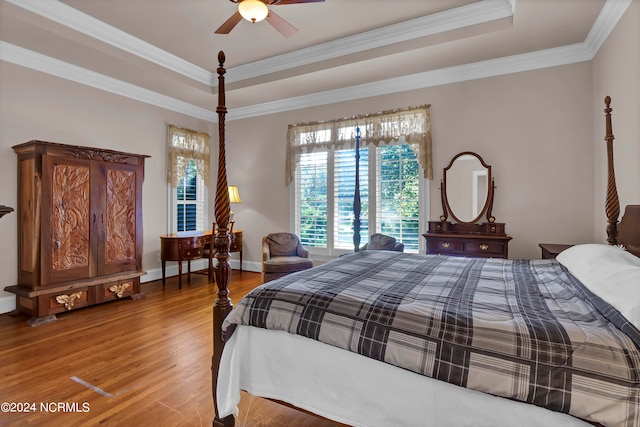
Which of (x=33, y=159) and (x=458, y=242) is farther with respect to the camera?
(x=458, y=242)

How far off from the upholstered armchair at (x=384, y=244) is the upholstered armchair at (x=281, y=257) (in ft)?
2.88

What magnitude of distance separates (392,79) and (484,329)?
155 inches

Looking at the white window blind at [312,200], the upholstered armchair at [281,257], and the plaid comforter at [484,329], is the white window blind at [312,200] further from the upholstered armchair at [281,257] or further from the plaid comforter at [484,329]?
the plaid comforter at [484,329]

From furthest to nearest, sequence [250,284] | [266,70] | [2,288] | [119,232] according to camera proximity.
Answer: [250,284] → [266,70] → [119,232] → [2,288]

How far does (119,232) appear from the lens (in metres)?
4.02

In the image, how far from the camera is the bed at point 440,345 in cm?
101

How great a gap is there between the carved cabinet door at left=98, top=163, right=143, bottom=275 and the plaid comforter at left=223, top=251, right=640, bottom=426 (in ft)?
10.1

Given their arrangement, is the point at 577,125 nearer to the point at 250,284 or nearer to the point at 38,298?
the point at 250,284

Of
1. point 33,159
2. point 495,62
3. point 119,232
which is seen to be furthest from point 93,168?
point 495,62

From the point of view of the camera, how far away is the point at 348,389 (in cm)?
134

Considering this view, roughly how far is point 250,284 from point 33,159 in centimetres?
291

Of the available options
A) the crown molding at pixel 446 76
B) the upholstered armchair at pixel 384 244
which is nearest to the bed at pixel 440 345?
the upholstered armchair at pixel 384 244

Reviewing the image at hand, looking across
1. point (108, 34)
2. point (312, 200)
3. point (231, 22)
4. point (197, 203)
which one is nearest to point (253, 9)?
point (231, 22)

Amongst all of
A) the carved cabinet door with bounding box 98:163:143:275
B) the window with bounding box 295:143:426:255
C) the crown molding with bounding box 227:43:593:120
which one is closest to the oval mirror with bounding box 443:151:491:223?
the window with bounding box 295:143:426:255
